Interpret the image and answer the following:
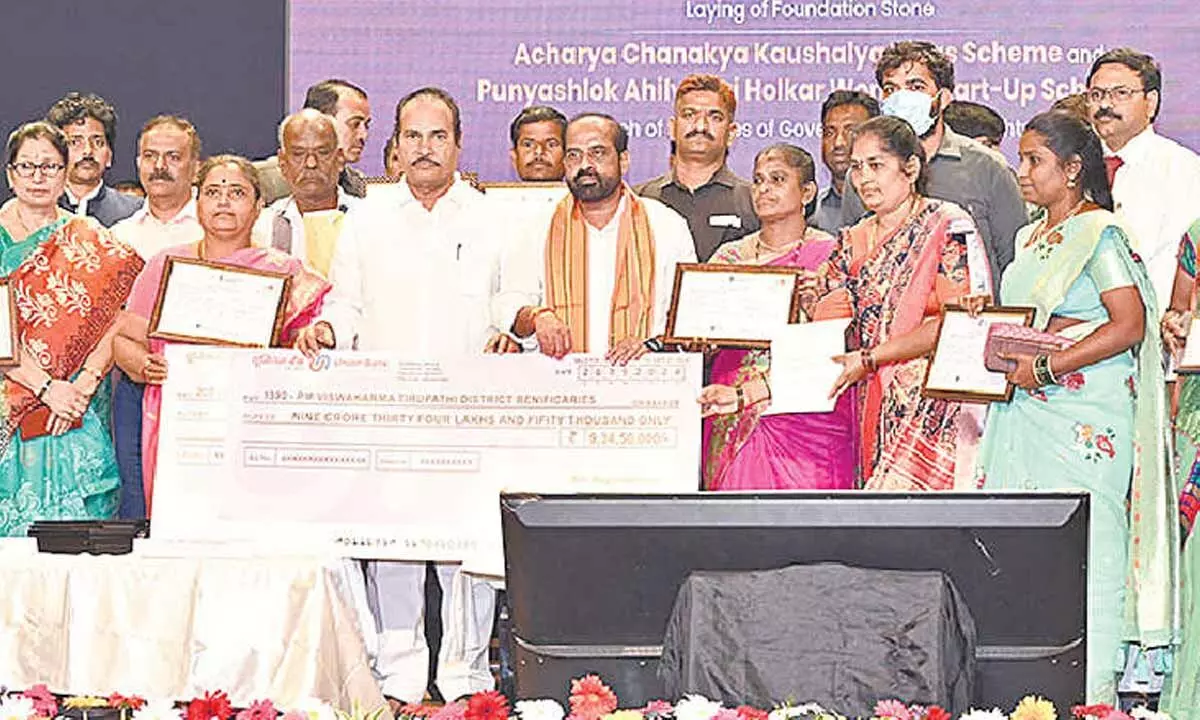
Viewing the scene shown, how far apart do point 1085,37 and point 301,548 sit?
13.3 ft

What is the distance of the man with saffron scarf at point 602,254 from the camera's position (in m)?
5.20

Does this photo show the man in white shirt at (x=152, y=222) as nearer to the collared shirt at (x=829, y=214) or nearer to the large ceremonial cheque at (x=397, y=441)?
the large ceremonial cheque at (x=397, y=441)

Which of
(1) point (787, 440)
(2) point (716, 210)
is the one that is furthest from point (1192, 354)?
(2) point (716, 210)

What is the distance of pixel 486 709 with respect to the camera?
2150mm

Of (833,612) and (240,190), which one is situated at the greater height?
(240,190)

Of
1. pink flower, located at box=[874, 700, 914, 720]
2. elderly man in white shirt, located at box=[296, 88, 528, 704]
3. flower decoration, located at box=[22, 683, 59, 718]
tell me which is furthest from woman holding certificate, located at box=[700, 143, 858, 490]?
pink flower, located at box=[874, 700, 914, 720]

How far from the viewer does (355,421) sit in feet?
15.9

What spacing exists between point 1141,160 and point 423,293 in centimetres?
235

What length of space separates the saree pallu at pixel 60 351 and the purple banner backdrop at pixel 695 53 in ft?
7.26

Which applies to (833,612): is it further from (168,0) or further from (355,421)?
(168,0)

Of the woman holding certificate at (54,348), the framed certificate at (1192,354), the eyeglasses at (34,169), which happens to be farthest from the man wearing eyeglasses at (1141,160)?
the eyeglasses at (34,169)

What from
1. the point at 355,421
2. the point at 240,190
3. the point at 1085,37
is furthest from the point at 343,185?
the point at 1085,37

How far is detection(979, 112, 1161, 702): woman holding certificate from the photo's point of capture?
446 centimetres

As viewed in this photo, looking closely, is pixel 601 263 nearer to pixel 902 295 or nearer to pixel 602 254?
pixel 602 254
